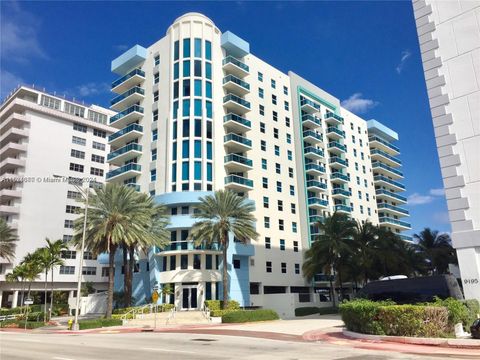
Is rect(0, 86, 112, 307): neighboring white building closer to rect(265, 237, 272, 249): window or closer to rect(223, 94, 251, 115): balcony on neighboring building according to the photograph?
rect(223, 94, 251, 115): balcony on neighboring building

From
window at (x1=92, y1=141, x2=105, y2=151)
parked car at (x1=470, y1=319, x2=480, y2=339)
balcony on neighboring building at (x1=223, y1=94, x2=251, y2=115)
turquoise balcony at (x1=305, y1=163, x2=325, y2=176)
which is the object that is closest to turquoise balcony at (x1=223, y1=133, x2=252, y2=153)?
balcony on neighboring building at (x1=223, y1=94, x2=251, y2=115)

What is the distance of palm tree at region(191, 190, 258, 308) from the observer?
43.4 meters

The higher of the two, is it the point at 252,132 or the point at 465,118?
the point at 252,132

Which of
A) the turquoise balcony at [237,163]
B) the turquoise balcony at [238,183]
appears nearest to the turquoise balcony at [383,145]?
the turquoise balcony at [237,163]

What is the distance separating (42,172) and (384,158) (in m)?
68.7

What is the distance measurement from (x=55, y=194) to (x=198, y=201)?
40.5m

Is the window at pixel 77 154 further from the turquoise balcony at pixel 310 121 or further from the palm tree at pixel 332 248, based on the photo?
the palm tree at pixel 332 248

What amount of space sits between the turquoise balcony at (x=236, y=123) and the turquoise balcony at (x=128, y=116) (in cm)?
1272

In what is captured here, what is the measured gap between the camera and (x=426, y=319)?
1867 centimetres

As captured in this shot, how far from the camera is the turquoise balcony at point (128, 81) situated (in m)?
60.5

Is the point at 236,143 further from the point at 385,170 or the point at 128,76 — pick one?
the point at 385,170

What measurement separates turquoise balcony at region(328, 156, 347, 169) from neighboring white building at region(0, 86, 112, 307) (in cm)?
4361

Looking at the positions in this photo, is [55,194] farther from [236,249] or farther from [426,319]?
[426,319]

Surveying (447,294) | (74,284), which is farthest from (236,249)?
(74,284)
